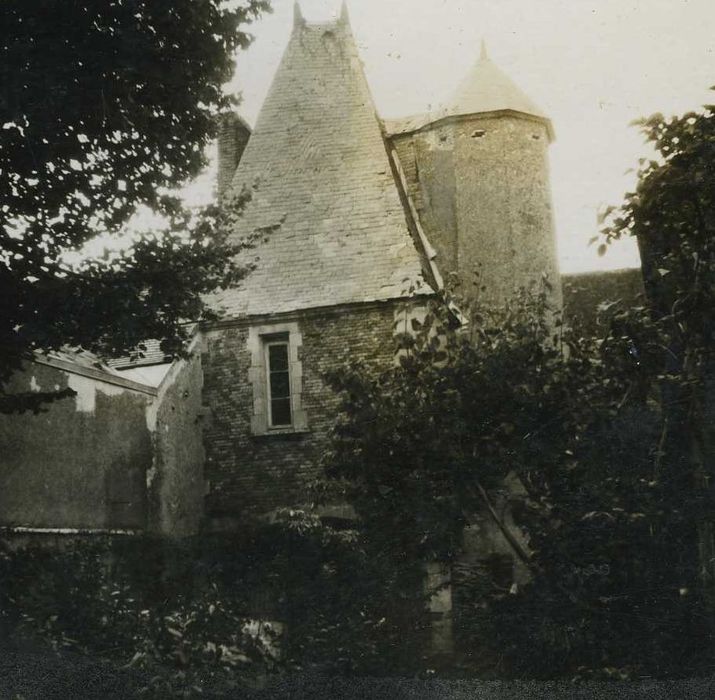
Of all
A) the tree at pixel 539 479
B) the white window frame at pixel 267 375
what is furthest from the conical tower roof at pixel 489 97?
the tree at pixel 539 479

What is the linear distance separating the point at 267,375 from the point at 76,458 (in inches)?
140

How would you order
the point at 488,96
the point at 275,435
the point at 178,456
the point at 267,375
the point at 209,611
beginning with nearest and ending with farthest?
1. the point at 209,611
2. the point at 178,456
3. the point at 275,435
4. the point at 267,375
5. the point at 488,96

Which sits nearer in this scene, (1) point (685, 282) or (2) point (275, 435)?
(1) point (685, 282)

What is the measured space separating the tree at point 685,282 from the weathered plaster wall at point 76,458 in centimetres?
772

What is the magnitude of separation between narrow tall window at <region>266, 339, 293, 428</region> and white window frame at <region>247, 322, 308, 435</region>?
4 centimetres

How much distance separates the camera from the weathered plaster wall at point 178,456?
12773 millimetres

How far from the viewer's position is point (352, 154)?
49.2 ft

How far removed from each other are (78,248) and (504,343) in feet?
15.6

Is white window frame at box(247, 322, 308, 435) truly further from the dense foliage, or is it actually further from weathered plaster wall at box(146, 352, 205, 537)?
the dense foliage

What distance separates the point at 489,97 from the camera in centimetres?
1573

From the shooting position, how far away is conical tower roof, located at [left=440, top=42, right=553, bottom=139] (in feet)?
51.2

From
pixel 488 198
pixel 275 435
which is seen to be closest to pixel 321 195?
pixel 488 198

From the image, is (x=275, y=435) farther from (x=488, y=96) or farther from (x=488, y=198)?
(x=488, y=96)

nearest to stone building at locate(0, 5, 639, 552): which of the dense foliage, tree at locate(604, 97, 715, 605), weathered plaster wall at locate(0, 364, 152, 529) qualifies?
weathered plaster wall at locate(0, 364, 152, 529)
